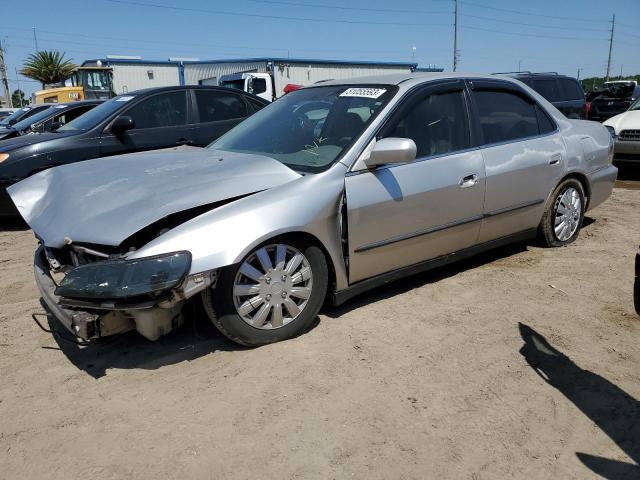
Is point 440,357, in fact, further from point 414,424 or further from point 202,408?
point 202,408

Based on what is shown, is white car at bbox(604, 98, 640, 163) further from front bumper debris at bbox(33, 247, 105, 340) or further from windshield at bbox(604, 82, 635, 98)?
front bumper debris at bbox(33, 247, 105, 340)

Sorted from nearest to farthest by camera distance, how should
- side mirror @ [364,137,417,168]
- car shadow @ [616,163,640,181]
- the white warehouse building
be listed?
1. side mirror @ [364,137,417,168]
2. car shadow @ [616,163,640,181]
3. the white warehouse building

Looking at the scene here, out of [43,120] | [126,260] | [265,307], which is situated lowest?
[265,307]

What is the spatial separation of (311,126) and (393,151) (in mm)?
819

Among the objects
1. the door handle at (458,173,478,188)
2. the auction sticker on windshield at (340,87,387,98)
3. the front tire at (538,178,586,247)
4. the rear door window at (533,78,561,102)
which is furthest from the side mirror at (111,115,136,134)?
the rear door window at (533,78,561,102)

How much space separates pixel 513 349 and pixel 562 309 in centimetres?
78

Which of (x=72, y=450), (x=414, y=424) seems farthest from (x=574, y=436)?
(x=72, y=450)

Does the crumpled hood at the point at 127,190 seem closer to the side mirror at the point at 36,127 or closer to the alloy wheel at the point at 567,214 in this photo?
the alloy wheel at the point at 567,214

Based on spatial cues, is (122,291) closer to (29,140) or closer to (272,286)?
(272,286)

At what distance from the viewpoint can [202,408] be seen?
2.58 m

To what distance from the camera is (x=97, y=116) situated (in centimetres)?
680

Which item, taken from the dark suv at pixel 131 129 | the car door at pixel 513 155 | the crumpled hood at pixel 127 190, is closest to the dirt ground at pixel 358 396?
the car door at pixel 513 155

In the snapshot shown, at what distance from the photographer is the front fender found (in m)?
2.71

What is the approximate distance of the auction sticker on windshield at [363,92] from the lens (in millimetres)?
3717
